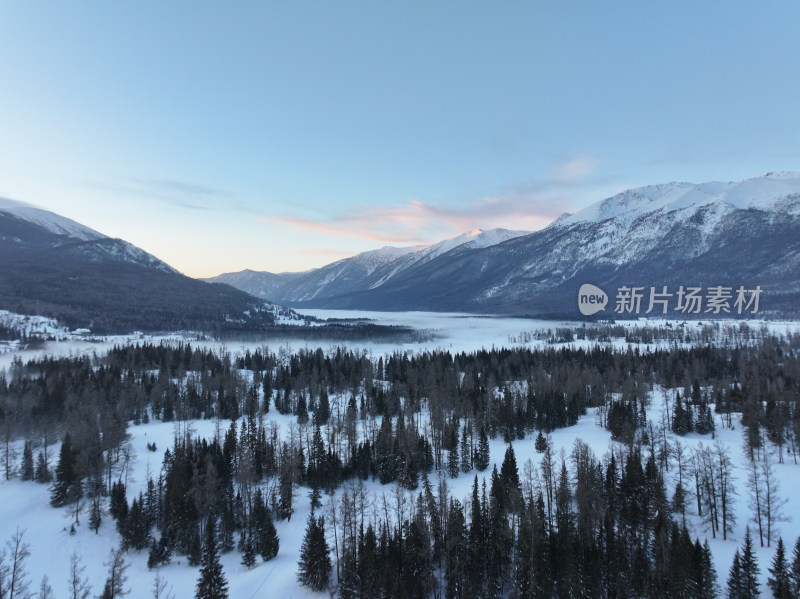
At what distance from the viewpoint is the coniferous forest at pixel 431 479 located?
57.8m

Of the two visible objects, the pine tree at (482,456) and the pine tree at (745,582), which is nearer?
the pine tree at (745,582)

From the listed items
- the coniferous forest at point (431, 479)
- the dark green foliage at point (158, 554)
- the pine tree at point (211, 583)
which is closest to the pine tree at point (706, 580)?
the coniferous forest at point (431, 479)

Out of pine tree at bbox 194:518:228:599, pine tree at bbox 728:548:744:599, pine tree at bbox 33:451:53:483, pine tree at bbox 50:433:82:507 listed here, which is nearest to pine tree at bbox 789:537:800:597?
pine tree at bbox 728:548:744:599

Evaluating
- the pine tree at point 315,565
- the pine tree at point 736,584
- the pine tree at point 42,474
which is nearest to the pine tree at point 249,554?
the pine tree at point 315,565

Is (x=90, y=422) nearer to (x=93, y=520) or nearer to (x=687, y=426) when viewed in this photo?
(x=93, y=520)

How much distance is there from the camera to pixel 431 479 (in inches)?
3863

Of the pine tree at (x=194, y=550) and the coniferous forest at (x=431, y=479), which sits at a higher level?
the coniferous forest at (x=431, y=479)

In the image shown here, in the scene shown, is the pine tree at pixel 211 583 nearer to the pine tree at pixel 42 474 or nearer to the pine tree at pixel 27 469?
the pine tree at pixel 42 474

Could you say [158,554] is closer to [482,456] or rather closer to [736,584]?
[482,456]

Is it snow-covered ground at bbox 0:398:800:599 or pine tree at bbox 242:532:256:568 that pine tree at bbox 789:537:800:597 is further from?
pine tree at bbox 242:532:256:568

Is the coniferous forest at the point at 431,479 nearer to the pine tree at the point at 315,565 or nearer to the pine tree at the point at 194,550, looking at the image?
the pine tree at the point at 315,565

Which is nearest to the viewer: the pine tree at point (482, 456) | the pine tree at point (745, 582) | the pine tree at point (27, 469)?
the pine tree at point (745, 582)

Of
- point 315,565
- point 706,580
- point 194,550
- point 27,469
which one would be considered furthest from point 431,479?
point 27,469

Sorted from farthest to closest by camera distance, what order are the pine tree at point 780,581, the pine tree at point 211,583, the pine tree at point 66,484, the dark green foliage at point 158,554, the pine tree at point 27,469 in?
the pine tree at point 27,469
the pine tree at point 66,484
the dark green foliage at point 158,554
the pine tree at point 211,583
the pine tree at point 780,581
